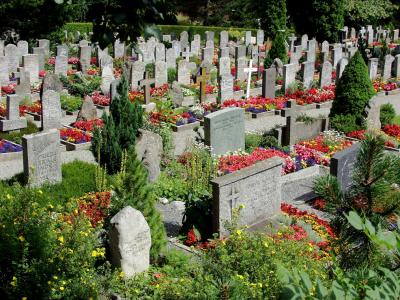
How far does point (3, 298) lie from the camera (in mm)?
8383

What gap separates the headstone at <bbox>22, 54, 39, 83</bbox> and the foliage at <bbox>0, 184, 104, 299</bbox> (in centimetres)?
1607

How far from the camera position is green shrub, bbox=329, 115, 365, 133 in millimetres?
18047

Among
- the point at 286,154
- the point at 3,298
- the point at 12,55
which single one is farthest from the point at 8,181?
the point at 12,55

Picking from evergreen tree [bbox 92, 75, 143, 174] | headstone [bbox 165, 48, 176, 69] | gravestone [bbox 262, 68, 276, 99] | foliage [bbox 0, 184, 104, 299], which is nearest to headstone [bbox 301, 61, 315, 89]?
gravestone [bbox 262, 68, 276, 99]

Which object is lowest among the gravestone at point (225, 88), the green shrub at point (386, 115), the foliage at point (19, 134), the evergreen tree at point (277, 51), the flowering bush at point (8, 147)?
the flowering bush at point (8, 147)

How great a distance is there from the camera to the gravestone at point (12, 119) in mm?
Result: 17703

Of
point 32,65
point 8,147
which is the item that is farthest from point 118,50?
point 8,147

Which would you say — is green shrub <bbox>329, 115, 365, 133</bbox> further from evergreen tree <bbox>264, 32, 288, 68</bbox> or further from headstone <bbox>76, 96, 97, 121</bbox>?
evergreen tree <bbox>264, 32, 288, 68</bbox>

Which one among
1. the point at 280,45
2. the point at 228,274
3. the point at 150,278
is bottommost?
the point at 150,278

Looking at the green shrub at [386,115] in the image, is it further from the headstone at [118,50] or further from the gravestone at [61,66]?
the headstone at [118,50]

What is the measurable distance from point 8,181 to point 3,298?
192 inches

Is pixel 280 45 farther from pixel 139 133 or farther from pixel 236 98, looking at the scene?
pixel 139 133

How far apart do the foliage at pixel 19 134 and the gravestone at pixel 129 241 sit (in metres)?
8.46

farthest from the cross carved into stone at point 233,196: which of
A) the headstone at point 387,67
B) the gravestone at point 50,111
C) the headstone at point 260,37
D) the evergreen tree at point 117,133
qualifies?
the headstone at point 260,37
